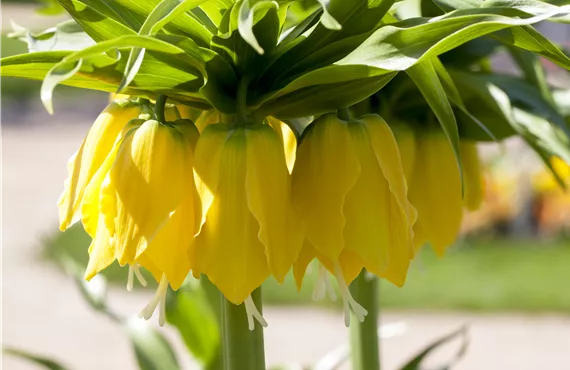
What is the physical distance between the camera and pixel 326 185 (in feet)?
1.64

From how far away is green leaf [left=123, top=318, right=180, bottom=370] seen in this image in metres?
0.90

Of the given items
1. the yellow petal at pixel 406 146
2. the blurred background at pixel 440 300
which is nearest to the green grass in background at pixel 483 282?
the blurred background at pixel 440 300

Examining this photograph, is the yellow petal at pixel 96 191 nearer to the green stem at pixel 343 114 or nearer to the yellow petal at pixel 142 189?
the yellow petal at pixel 142 189

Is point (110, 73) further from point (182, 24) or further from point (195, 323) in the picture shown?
point (195, 323)

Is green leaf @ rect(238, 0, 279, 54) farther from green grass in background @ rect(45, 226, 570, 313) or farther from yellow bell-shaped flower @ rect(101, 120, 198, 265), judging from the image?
green grass in background @ rect(45, 226, 570, 313)

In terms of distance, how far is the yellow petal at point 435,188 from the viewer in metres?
0.71

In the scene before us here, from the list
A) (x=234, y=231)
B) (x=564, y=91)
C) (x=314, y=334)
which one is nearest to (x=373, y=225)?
(x=234, y=231)


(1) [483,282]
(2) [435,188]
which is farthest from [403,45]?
(1) [483,282]

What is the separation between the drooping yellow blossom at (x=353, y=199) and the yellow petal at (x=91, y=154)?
116mm

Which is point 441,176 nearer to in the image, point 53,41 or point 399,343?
point 53,41

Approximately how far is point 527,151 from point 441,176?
3.59 metres

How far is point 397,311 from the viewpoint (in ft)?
10.9

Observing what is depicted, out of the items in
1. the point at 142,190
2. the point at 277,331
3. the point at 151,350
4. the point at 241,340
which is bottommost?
the point at 277,331

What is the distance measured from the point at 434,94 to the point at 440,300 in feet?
9.57
